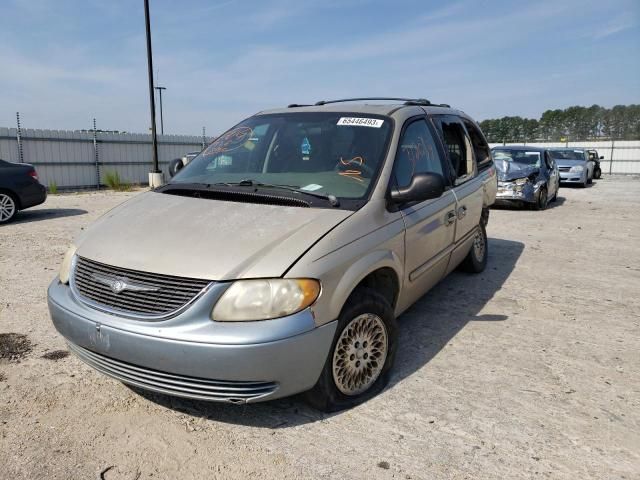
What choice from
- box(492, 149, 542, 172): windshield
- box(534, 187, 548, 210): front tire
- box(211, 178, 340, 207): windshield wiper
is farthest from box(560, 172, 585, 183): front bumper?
box(211, 178, 340, 207): windshield wiper

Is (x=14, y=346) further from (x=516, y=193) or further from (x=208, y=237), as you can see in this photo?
(x=516, y=193)

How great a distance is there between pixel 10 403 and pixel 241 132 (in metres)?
2.51

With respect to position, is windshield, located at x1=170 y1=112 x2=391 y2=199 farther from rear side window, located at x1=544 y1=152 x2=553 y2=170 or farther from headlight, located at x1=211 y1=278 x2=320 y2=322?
rear side window, located at x1=544 y1=152 x2=553 y2=170

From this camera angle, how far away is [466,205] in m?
4.59

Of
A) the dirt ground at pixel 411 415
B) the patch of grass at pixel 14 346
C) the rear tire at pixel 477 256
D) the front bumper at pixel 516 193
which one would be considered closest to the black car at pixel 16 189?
the dirt ground at pixel 411 415

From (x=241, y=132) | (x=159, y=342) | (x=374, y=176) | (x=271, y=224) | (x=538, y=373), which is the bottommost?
(x=538, y=373)

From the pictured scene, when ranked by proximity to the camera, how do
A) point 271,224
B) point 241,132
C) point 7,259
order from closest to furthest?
point 271,224
point 241,132
point 7,259

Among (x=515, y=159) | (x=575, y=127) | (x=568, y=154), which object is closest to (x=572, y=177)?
(x=568, y=154)

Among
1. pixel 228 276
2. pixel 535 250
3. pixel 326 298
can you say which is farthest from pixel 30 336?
pixel 535 250

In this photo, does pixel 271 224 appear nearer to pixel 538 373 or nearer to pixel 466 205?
pixel 538 373

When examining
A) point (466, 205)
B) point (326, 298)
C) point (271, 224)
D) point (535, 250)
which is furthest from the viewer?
point (535, 250)

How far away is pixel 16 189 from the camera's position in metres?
9.39

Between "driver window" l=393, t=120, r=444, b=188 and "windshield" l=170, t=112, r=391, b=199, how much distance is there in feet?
0.52

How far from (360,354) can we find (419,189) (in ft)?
→ 3.56
